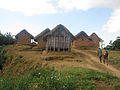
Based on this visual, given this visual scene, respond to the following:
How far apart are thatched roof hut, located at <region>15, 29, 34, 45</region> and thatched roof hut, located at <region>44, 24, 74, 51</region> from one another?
9.58 m

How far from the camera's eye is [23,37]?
1684 inches

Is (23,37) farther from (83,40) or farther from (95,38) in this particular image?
(95,38)

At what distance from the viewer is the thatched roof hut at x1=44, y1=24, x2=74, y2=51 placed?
33156 mm

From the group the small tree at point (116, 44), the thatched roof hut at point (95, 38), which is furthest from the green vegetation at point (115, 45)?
the thatched roof hut at point (95, 38)

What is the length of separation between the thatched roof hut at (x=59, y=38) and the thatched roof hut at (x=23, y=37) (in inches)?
377

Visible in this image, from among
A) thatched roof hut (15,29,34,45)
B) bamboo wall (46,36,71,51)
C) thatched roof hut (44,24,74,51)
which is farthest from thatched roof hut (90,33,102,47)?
bamboo wall (46,36,71,51)

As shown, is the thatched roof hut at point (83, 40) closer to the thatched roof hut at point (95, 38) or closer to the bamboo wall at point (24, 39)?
the thatched roof hut at point (95, 38)

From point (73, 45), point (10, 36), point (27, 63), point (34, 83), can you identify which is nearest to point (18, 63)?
point (27, 63)

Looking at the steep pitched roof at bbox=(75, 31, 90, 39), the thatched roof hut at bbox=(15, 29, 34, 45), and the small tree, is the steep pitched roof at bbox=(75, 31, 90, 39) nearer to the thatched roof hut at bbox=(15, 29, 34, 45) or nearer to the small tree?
the thatched roof hut at bbox=(15, 29, 34, 45)

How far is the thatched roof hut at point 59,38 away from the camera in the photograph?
3316 cm

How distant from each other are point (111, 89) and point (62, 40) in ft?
72.5

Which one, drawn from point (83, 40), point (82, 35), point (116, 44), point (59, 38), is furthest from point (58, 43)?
point (116, 44)

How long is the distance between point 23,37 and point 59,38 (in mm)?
11167

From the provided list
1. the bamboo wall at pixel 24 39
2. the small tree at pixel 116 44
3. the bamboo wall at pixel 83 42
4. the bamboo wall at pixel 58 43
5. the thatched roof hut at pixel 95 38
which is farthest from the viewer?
the small tree at pixel 116 44
